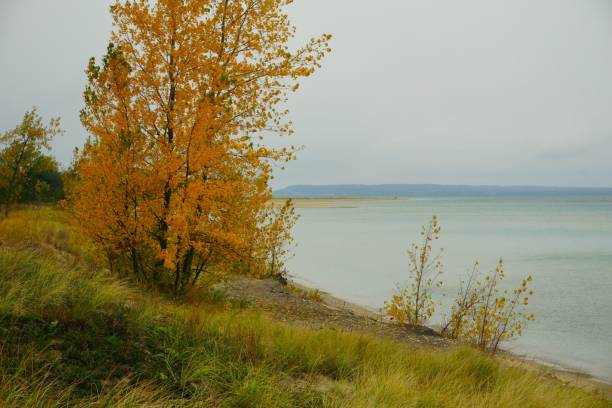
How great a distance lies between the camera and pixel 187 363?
15.7 feet

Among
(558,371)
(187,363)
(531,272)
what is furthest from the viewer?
(531,272)

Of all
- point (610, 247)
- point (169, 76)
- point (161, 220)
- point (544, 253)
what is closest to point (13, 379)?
point (161, 220)

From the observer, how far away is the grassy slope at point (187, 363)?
13.1 feet

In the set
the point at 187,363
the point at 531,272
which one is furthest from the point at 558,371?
the point at 531,272

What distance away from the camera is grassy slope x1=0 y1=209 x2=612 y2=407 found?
400 centimetres

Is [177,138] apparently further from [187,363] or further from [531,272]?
[531,272]

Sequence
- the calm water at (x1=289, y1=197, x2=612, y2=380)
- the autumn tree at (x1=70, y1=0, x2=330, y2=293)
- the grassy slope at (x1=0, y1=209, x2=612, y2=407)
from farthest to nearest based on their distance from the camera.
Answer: the calm water at (x1=289, y1=197, x2=612, y2=380), the autumn tree at (x1=70, y1=0, x2=330, y2=293), the grassy slope at (x1=0, y1=209, x2=612, y2=407)

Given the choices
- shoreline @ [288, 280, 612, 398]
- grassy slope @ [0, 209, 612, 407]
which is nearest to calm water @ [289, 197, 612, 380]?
shoreline @ [288, 280, 612, 398]

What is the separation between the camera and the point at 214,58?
331 inches

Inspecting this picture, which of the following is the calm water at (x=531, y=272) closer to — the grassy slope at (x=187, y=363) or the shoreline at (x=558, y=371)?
the shoreline at (x=558, y=371)

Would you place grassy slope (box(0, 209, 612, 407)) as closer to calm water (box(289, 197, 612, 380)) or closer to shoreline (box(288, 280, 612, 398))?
shoreline (box(288, 280, 612, 398))

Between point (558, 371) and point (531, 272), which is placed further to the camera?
point (531, 272)

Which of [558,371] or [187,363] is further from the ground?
[187,363]

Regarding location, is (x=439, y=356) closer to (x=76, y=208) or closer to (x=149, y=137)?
(x=149, y=137)
